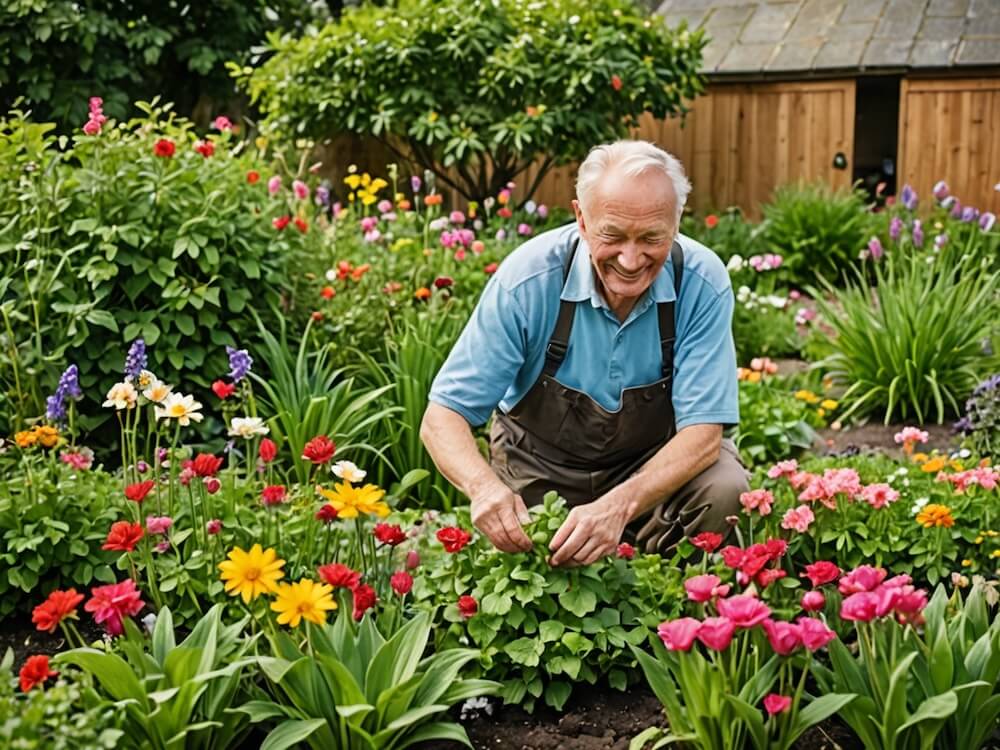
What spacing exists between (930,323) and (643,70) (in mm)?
3961

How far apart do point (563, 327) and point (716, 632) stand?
122 centimetres

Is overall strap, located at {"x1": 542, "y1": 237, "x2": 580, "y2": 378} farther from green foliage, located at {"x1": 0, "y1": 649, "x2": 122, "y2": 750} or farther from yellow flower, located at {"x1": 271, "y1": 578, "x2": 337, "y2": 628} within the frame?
green foliage, located at {"x1": 0, "y1": 649, "x2": 122, "y2": 750}

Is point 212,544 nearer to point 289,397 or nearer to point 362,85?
point 289,397

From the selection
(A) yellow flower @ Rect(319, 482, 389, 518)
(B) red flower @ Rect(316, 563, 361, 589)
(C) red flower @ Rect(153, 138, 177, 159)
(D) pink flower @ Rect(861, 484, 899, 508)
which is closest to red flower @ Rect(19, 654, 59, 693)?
(B) red flower @ Rect(316, 563, 361, 589)

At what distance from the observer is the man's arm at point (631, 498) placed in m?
2.56

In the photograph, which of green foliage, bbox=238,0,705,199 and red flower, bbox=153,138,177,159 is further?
green foliage, bbox=238,0,705,199

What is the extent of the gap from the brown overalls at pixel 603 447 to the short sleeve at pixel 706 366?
6 cm

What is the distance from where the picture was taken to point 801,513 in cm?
291

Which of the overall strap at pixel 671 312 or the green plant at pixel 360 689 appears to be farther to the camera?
the overall strap at pixel 671 312

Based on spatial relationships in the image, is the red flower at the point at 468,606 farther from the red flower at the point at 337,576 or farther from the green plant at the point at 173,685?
the green plant at the point at 173,685

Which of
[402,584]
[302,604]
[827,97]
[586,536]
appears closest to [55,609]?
[302,604]

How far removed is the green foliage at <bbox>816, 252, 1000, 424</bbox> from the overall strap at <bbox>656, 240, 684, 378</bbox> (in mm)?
2574

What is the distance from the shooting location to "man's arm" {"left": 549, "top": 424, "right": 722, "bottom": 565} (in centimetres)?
256

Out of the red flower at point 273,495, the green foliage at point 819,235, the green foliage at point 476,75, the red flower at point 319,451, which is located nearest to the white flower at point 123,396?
the red flower at point 273,495
